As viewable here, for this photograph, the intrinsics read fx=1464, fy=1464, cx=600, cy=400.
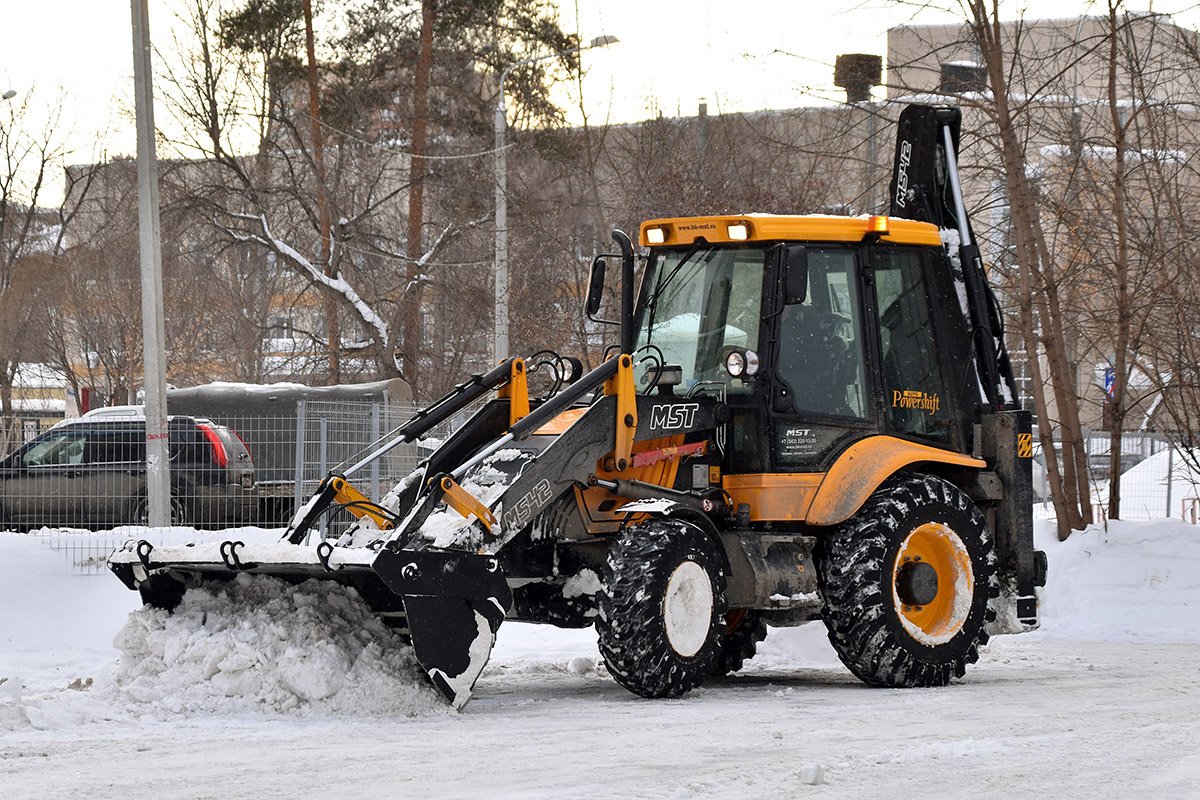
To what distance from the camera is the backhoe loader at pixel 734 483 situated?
738 centimetres

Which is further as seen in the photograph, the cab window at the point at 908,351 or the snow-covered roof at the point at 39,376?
the snow-covered roof at the point at 39,376

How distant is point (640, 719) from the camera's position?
22.6 feet

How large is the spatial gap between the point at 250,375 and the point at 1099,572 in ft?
89.7

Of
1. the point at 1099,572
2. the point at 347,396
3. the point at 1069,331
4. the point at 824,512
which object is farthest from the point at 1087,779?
the point at 347,396

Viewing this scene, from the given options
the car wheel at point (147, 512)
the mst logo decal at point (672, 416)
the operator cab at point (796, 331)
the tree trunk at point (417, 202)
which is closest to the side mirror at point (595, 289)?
the operator cab at point (796, 331)

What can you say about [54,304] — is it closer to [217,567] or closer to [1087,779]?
[217,567]

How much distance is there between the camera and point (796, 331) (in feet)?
27.7

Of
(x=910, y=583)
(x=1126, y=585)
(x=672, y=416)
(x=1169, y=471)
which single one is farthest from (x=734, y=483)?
(x=1169, y=471)

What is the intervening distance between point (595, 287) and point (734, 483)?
1546 mm

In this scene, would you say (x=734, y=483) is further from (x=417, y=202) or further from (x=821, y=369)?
(x=417, y=202)

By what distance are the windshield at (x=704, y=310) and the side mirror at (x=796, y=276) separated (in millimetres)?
324

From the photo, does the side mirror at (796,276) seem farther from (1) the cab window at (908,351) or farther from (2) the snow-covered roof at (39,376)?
(2) the snow-covered roof at (39,376)

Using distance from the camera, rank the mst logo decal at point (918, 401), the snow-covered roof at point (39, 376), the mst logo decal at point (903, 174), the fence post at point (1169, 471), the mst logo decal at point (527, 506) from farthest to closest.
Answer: the snow-covered roof at point (39, 376) → the fence post at point (1169, 471) → the mst logo decal at point (903, 174) → the mst logo decal at point (918, 401) → the mst logo decal at point (527, 506)

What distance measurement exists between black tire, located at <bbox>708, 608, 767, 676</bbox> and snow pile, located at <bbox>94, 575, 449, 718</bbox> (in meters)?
2.61
